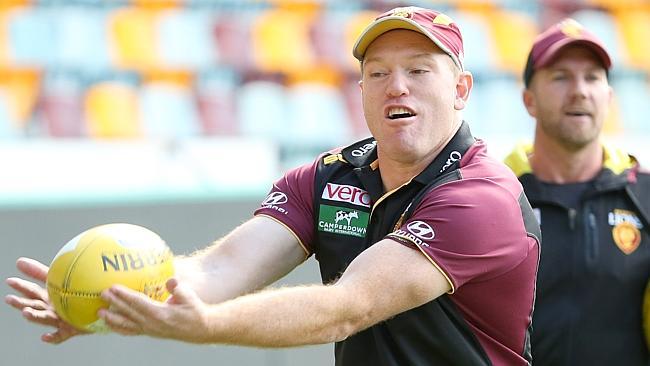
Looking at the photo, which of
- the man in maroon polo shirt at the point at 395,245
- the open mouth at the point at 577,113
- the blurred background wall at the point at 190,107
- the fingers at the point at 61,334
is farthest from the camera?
the blurred background wall at the point at 190,107

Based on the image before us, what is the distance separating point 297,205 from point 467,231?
72cm

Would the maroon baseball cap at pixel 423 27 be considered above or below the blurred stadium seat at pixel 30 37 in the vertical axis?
below

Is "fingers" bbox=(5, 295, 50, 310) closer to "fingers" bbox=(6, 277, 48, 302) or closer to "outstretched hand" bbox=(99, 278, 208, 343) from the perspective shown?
"fingers" bbox=(6, 277, 48, 302)

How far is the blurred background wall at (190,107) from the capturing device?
6191mm

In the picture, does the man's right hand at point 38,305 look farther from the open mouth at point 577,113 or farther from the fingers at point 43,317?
Answer: the open mouth at point 577,113

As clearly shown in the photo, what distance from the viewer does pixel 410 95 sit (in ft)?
11.7

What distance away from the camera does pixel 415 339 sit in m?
3.51

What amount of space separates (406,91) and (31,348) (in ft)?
10.6

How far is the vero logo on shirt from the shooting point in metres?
3.76

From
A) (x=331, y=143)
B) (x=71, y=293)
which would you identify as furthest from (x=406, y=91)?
(x=331, y=143)

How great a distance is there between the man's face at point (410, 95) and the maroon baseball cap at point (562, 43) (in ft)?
4.42

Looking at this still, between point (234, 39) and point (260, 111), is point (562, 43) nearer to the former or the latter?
point (260, 111)

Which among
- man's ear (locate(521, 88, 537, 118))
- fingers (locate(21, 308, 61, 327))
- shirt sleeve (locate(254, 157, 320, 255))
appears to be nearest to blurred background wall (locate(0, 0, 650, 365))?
man's ear (locate(521, 88, 537, 118))

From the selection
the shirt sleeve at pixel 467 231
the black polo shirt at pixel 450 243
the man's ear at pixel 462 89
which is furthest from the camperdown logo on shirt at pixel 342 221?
the man's ear at pixel 462 89
